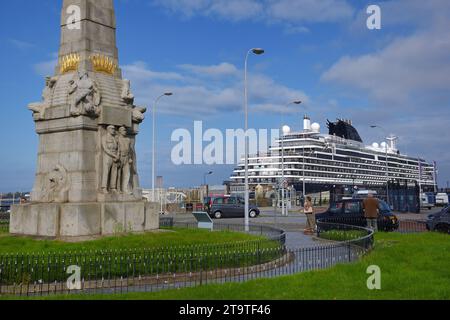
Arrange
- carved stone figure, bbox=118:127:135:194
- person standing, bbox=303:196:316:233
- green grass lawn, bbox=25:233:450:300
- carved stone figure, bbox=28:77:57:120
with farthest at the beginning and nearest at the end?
person standing, bbox=303:196:316:233, carved stone figure, bbox=28:77:57:120, carved stone figure, bbox=118:127:135:194, green grass lawn, bbox=25:233:450:300

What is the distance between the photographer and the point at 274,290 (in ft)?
25.5

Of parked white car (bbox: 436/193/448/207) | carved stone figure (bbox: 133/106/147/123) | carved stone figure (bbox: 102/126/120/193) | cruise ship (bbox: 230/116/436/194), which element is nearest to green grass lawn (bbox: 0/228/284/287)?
carved stone figure (bbox: 102/126/120/193)

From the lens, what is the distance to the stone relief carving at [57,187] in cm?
1325

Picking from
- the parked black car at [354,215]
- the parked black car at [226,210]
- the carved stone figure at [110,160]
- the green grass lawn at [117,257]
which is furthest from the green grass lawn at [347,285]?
the parked black car at [226,210]

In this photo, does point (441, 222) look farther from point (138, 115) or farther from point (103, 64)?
point (103, 64)

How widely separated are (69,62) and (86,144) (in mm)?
3114

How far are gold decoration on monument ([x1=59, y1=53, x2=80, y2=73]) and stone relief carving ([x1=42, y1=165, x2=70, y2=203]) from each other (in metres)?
3.30

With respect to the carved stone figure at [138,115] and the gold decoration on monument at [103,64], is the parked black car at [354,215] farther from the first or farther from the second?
the gold decoration on monument at [103,64]

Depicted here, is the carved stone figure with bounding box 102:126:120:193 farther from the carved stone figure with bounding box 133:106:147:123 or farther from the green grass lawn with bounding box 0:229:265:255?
the green grass lawn with bounding box 0:229:265:255

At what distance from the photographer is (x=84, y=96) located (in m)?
13.5

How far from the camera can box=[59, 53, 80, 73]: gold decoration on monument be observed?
1473 centimetres

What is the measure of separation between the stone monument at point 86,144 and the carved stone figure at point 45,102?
33 mm
